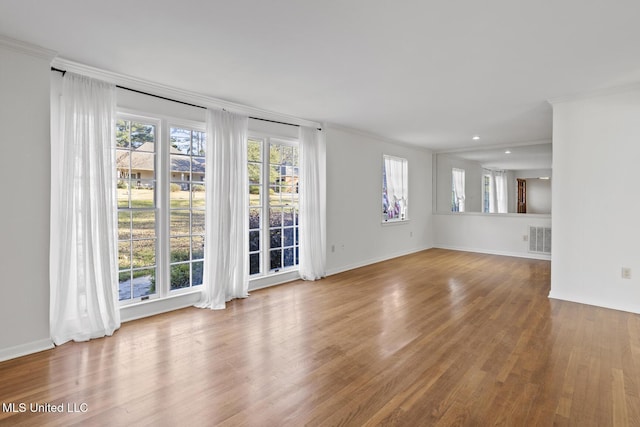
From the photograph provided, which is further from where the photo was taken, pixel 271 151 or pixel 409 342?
pixel 271 151

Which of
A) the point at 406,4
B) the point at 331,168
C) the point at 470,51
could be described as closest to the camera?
the point at 406,4

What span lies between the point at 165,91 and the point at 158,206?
52.3 inches

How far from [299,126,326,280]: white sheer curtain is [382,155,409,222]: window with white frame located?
6.78ft

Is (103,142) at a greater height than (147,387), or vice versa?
(103,142)

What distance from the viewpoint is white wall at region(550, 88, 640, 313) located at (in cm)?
392

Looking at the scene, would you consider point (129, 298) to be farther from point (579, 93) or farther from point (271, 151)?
point (579, 93)

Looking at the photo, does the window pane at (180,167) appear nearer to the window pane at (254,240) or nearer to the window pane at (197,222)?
the window pane at (197,222)

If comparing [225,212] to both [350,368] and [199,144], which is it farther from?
[350,368]

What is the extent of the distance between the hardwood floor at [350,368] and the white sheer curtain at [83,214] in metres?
0.30

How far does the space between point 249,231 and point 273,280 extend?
93 centimetres

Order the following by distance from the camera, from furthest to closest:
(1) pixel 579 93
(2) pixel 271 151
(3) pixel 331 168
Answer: (3) pixel 331 168 < (2) pixel 271 151 < (1) pixel 579 93

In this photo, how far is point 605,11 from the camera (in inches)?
90.7

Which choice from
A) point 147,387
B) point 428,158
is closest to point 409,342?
point 147,387

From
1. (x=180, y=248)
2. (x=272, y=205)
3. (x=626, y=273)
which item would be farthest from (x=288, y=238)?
(x=626, y=273)
